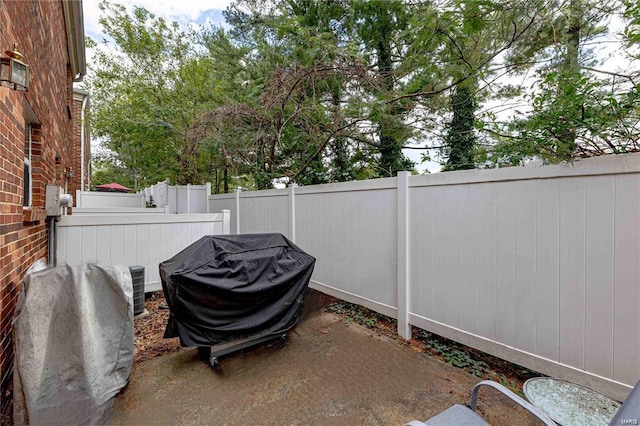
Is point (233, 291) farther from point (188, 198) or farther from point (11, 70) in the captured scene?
point (188, 198)

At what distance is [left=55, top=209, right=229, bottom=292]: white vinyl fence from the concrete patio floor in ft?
6.79

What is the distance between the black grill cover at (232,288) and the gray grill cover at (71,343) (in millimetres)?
398

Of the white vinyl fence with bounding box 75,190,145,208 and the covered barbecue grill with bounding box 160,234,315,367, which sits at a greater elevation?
the white vinyl fence with bounding box 75,190,145,208

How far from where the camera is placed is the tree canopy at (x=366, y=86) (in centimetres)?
252

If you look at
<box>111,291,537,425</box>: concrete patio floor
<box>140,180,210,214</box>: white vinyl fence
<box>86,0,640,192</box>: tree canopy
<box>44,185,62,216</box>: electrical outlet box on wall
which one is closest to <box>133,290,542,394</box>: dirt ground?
<box>111,291,537,425</box>: concrete patio floor

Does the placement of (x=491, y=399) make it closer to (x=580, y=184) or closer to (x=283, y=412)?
(x=283, y=412)

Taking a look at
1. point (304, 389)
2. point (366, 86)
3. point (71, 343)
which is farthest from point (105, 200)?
point (304, 389)

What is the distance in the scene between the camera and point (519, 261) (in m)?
2.46

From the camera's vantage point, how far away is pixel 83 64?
23.0 ft

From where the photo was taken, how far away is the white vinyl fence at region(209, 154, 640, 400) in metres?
1.96

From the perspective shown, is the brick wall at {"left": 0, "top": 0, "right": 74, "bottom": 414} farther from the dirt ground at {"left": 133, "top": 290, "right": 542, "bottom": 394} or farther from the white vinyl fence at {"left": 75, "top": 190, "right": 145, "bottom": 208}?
the white vinyl fence at {"left": 75, "top": 190, "right": 145, "bottom": 208}

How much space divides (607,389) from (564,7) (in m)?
4.12

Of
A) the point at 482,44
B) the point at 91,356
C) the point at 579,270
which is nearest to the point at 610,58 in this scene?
the point at 482,44

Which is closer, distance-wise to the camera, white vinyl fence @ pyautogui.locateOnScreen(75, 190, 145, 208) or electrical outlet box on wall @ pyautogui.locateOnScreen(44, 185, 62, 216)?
electrical outlet box on wall @ pyautogui.locateOnScreen(44, 185, 62, 216)
